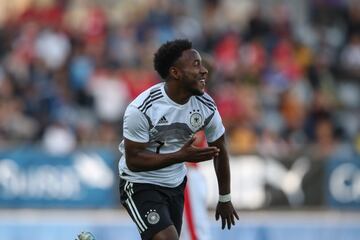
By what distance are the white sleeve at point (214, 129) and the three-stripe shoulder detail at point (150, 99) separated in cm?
48

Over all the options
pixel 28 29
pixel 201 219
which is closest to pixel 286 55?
pixel 28 29

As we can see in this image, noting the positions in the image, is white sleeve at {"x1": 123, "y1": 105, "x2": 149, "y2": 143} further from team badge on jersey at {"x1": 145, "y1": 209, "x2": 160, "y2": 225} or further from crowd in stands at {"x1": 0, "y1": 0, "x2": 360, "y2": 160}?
crowd in stands at {"x1": 0, "y1": 0, "x2": 360, "y2": 160}

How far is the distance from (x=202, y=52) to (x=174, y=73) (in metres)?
9.64

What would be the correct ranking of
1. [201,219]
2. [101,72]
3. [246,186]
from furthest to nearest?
[101,72] < [246,186] < [201,219]

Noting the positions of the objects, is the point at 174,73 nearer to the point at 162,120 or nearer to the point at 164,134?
the point at 162,120

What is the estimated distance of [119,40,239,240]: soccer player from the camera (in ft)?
28.0

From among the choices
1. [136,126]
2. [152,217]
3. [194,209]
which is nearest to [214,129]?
[136,126]

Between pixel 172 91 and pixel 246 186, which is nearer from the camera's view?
pixel 172 91

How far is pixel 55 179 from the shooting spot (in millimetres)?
16969

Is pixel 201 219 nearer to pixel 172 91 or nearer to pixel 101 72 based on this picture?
pixel 172 91

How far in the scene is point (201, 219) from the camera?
10.7 metres

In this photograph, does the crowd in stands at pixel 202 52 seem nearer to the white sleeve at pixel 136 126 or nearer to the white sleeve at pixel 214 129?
the white sleeve at pixel 214 129

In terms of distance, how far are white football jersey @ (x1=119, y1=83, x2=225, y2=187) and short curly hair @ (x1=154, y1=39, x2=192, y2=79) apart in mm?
171

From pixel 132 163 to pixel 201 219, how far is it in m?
2.27
